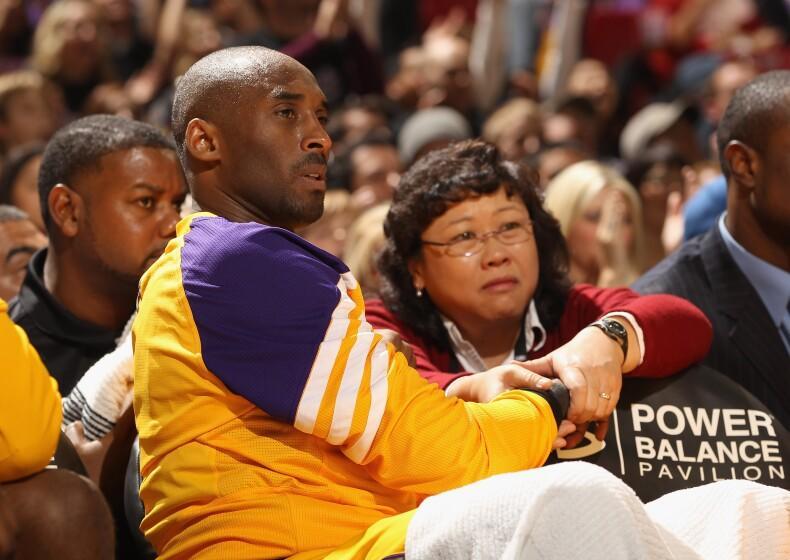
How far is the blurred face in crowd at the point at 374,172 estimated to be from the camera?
5.83 metres

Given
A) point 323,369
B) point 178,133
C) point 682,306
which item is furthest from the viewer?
point 682,306

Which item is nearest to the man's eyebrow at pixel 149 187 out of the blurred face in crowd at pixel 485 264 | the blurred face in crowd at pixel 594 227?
the blurred face in crowd at pixel 485 264

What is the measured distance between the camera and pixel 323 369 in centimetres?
220

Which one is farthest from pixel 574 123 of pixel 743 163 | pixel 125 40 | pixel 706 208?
pixel 743 163

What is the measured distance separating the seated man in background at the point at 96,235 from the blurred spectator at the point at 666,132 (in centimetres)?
350

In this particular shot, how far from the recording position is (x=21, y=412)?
2.21 metres

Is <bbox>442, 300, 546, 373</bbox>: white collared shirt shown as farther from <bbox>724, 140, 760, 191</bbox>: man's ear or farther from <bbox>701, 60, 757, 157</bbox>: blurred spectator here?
<bbox>701, 60, 757, 157</bbox>: blurred spectator

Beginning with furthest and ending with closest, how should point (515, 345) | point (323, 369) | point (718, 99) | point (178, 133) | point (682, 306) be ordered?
point (718, 99), point (515, 345), point (682, 306), point (178, 133), point (323, 369)

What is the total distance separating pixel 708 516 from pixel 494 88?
5.91 m

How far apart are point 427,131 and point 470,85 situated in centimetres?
122

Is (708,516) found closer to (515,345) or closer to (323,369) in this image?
(323,369)

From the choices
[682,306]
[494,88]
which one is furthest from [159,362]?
[494,88]

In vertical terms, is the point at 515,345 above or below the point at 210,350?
below

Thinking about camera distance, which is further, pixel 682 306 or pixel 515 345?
pixel 515 345
